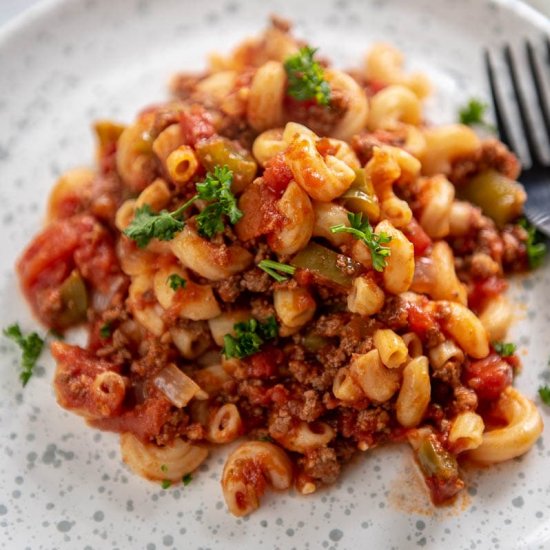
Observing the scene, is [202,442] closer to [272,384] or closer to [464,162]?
[272,384]

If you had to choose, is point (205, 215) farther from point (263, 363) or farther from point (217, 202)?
point (263, 363)

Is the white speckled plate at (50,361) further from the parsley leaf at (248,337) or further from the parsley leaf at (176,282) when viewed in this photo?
the parsley leaf at (176,282)

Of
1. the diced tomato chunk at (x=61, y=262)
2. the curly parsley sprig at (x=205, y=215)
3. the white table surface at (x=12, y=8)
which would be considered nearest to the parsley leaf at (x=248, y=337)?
the curly parsley sprig at (x=205, y=215)

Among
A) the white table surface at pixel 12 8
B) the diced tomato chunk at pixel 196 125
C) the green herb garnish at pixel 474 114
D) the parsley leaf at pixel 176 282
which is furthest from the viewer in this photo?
the white table surface at pixel 12 8

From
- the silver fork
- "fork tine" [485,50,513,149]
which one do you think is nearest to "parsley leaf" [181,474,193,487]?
the silver fork

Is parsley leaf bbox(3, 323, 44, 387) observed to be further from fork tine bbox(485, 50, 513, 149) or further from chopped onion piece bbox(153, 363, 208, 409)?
fork tine bbox(485, 50, 513, 149)

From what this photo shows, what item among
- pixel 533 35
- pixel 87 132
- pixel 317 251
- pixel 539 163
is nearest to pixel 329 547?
pixel 317 251

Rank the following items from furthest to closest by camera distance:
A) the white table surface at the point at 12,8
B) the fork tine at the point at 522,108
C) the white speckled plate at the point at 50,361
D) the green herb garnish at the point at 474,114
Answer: the white table surface at the point at 12,8 < the green herb garnish at the point at 474,114 < the fork tine at the point at 522,108 < the white speckled plate at the point at 50,361
